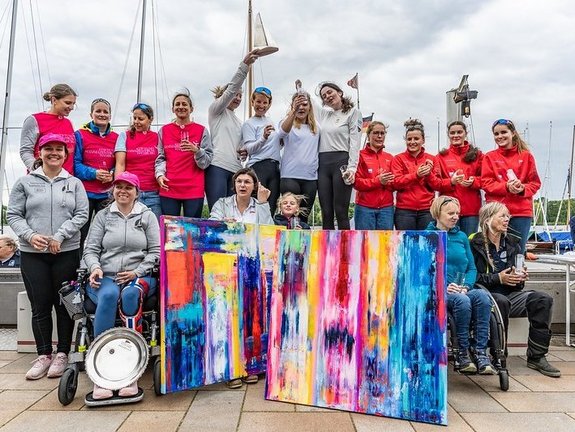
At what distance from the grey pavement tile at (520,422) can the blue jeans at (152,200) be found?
11.4 feet

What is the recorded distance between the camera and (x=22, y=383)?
3744mm

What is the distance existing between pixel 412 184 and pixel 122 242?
3.19 metres

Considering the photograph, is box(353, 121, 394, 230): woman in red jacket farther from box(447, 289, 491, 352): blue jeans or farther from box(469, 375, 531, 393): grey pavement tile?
box(469, 375, 531, 393): grey pavement tile

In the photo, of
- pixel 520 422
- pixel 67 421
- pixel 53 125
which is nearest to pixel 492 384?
pixel 520 422

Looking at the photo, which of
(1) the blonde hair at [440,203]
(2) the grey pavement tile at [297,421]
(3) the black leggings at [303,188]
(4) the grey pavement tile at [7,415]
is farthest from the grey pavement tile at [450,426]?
(4) the grey pavement tile at [7,415]

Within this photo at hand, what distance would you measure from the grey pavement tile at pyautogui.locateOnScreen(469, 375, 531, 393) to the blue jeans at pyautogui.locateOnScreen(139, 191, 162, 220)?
348 centimetres

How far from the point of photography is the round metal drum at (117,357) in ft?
10.8

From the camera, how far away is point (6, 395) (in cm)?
346

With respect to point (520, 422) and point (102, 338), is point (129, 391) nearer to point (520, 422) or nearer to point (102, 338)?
point (102, 338)

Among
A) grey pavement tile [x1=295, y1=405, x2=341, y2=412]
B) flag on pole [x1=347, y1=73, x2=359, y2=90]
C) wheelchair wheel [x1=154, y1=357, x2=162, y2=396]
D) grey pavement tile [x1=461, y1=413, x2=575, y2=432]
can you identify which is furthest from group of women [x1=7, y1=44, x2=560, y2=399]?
flag on pole [x1=347, y1=73, x2=359, y2=90]

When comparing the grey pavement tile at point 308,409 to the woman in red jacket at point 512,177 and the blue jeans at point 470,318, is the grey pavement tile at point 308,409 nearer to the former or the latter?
the blue jeans at point 470,318

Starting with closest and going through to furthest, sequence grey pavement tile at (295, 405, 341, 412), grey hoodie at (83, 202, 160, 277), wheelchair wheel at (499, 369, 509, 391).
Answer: grey pavement tile at (295, 405, 341, 412) → wheelchair wheel at (499, 369, 509, 391) → grey hoodie at (83, 202, 160, 277)

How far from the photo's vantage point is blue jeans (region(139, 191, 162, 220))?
4.80 metres

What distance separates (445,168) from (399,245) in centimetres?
239
